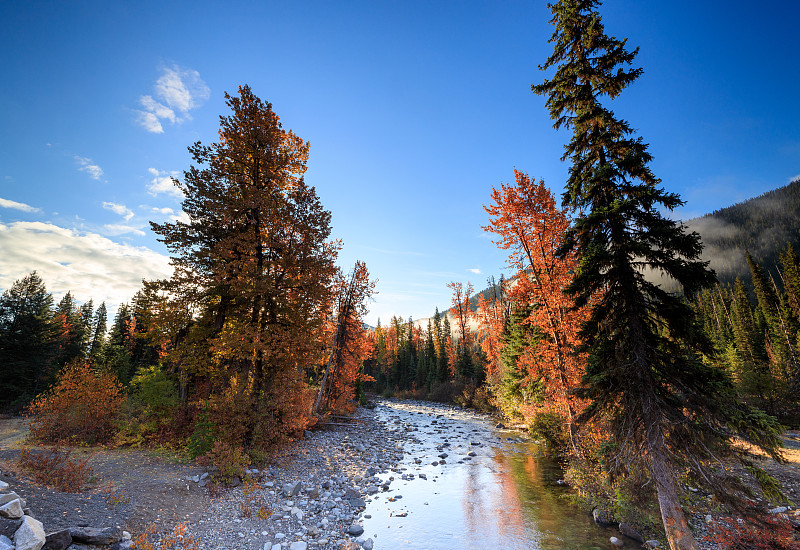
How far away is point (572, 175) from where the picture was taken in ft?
30.7

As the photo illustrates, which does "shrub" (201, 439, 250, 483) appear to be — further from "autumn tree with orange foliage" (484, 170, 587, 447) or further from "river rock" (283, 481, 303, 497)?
"autumn tree with orange foliage" (484, 170, 587, 447)

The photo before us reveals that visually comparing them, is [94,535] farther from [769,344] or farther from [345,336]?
[769,344]

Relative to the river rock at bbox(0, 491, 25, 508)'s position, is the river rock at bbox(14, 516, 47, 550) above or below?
below

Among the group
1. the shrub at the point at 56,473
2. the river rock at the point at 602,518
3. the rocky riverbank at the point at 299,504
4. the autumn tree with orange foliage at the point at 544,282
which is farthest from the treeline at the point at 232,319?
the river rock at the point at 602,518

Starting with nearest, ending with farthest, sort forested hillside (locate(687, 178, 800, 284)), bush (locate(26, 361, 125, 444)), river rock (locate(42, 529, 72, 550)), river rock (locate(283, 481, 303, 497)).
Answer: river rock (locate(42, 529, 72, 550)) < river rock (locate(283, 481, 303, 497)) < bush (locate(26, 361, 125, 444)) < forested hillside (locate(687, 178, 800, 284))

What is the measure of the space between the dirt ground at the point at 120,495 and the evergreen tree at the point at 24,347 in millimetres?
30746

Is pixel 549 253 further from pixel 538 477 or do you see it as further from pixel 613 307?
pixel 538 477

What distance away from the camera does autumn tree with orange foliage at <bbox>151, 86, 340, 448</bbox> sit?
45.0 ft

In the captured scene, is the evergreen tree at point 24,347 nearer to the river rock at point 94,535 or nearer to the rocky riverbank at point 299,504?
the rocky riverbank at point 299,504

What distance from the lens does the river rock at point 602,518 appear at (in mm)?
10109

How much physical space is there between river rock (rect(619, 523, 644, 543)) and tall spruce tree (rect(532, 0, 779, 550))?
278cm

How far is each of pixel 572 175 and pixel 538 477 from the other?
14.1 metres

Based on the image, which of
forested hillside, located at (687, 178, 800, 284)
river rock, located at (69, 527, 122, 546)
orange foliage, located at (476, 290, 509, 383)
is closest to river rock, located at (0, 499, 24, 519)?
river rock, located at (69, 527, 122, 546)

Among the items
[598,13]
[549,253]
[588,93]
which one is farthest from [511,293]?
[598,13]
